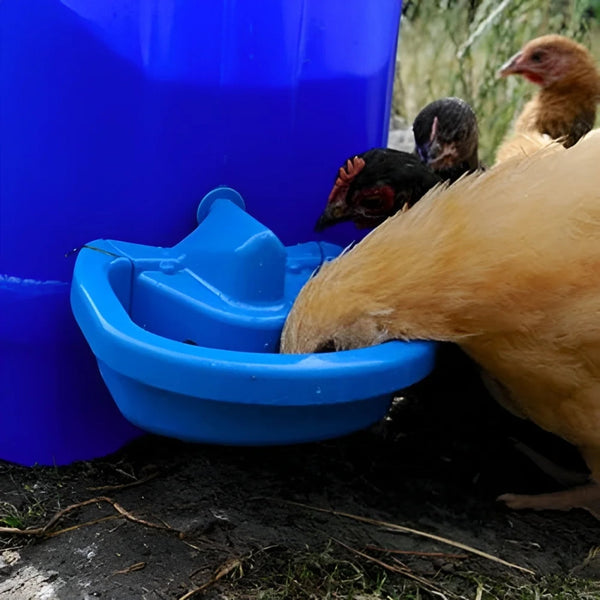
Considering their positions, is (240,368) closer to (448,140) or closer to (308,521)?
(308,521)

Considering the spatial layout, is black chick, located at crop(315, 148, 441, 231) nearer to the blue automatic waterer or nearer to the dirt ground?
the blue automatic waterer

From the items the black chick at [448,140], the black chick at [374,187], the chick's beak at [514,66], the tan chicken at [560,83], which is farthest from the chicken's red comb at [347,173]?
the chick's beak at [514,66]

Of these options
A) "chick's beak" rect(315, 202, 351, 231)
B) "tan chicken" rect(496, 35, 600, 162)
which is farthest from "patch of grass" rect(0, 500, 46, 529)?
"tan chicken" rect(496, 35, 600, 162)

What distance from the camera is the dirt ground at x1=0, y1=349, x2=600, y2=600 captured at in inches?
44.6

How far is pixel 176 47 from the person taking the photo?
1.27 meters

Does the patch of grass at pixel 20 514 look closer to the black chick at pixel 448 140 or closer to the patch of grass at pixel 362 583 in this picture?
the patch of grass at pixel 362 583

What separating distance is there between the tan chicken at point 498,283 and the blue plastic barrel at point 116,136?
0.96ft

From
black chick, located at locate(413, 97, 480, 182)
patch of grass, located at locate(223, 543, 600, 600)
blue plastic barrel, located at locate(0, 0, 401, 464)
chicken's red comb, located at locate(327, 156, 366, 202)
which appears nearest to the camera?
patch of grass, located at locate(223, 543, 600, 600)

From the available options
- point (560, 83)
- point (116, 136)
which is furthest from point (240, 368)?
point (560, 83)

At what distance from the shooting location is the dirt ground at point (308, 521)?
1.13 m

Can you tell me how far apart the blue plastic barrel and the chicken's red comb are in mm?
70

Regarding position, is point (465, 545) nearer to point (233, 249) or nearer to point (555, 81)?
point (233, 249)

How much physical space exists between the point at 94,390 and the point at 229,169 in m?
0.43

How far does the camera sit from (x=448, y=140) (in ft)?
6.31
